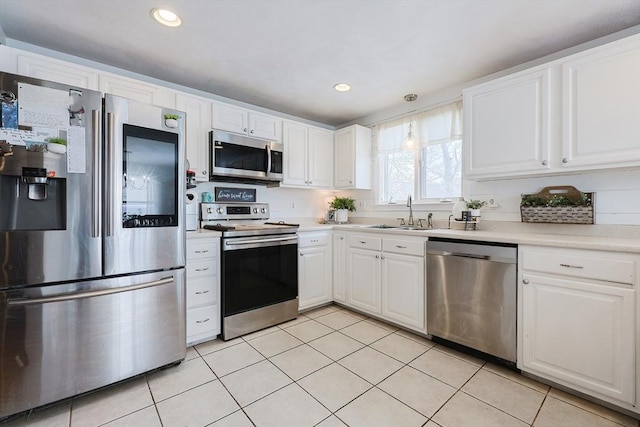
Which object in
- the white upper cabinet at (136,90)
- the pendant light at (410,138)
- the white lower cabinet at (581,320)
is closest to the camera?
the white lower cabinet at (581,320)

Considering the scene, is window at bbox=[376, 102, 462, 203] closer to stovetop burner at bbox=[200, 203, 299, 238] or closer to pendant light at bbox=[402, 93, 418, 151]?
pendant light at bbox=[402, 93, 418, 151]

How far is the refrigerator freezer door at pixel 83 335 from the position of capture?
4.82 ft

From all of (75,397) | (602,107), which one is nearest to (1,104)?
(75,397)

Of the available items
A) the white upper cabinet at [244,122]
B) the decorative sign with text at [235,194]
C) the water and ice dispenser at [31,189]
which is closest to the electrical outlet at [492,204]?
the white upper cabinet at [244,122]

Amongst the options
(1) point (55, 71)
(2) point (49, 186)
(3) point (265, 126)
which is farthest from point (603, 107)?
(1) point (55, 71)

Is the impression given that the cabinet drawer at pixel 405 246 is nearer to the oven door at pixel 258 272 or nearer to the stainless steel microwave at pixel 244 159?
the oven door at pixel 258 272

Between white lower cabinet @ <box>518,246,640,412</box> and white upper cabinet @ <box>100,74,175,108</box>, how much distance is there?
9.99 feet

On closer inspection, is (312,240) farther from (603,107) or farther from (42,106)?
(603,107)

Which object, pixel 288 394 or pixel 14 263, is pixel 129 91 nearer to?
pixel 14 263

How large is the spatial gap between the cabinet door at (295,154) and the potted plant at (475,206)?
184 cm

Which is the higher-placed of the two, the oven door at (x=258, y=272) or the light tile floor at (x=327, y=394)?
the oven door at (x=258, y=272)

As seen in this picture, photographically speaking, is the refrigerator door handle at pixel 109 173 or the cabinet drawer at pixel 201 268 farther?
the cabinet drawer at pixel 201 268

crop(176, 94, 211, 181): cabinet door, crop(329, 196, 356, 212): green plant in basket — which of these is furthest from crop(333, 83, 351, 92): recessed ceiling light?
crop(329, 196, 356, 212): green plant in basket

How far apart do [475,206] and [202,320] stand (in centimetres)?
258
